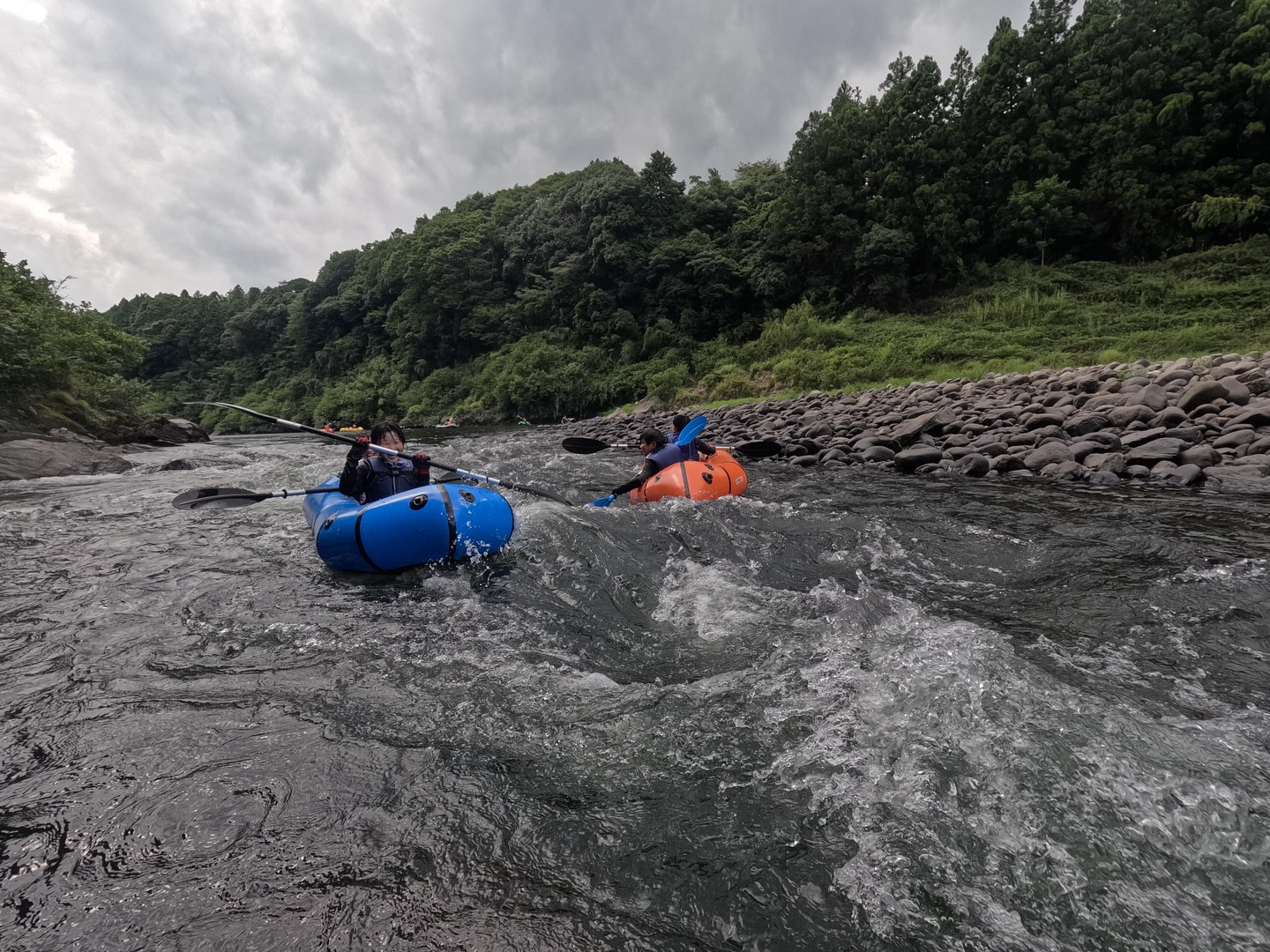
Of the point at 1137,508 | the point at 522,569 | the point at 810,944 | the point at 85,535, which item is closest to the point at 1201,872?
the point at 810,944

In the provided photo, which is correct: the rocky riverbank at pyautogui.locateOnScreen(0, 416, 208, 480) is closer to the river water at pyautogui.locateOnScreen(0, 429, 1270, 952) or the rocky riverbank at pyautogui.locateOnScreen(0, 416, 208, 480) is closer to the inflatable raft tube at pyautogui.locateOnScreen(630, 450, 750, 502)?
the river water at pyautogui.locateOnScreen(0, 429, 1270, 952)

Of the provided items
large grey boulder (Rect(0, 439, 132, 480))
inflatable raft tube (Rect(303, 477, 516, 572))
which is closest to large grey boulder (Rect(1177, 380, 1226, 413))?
inflatable raft tube (Rect(303, 477, 516, 572))

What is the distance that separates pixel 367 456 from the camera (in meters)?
5.48

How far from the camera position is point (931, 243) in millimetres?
27172

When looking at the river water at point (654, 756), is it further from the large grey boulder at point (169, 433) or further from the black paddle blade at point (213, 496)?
the large grey boulder at point (169, 433)

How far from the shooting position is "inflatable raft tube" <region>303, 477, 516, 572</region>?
4.45 metres

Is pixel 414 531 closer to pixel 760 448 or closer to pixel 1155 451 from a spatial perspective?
pixel 760 448

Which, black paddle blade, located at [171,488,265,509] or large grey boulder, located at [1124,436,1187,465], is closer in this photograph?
black paddle blade, located at [171,488,265,509]

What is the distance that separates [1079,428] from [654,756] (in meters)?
8.69

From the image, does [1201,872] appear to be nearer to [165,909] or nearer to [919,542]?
[165,909]

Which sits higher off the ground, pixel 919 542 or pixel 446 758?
pixel 446 758

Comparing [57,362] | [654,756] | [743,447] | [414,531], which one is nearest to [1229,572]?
[654,756]

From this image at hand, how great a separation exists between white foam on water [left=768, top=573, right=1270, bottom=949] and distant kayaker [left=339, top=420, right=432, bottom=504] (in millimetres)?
4259

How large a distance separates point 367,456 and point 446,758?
3946 millimetres
